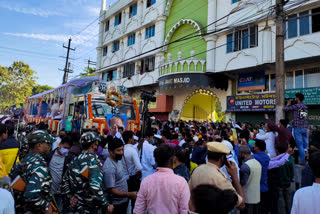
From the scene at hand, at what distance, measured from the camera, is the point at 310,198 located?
1.97 metres

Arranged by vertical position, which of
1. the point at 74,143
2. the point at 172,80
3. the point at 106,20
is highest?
the point at 106,20

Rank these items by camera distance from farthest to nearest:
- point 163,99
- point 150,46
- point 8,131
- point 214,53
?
point 150,46 → point 163,99 → point 214,53 → point 8,131

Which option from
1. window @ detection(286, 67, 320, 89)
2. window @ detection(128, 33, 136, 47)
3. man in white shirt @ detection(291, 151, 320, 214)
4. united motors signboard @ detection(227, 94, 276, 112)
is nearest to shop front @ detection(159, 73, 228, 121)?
united motors signboard @ detection(227, 94, 276, 112)

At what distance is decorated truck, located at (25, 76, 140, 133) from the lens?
1020 cm

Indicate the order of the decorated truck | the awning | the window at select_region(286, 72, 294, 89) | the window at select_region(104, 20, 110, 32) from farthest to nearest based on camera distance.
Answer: the window at select_region(104, 20, 110, 32), the awning, the window at select_region(286, 72, 294, 89), the decorated truck

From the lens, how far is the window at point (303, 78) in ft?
38.3

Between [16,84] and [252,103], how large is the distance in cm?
3830

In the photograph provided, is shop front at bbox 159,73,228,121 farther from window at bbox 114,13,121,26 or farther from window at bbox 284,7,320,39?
window at bbox 114,13,121,26

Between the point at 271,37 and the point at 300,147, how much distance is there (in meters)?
8.46

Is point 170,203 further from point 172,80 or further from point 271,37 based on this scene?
point 172,80

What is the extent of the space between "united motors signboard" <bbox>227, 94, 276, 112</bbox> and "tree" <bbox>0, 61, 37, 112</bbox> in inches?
1406

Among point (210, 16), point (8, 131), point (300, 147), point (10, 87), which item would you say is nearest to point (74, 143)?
point (8, 131)

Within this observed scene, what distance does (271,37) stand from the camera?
1233 cm

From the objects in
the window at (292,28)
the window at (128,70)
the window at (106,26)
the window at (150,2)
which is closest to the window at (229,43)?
the window at (292,28)
